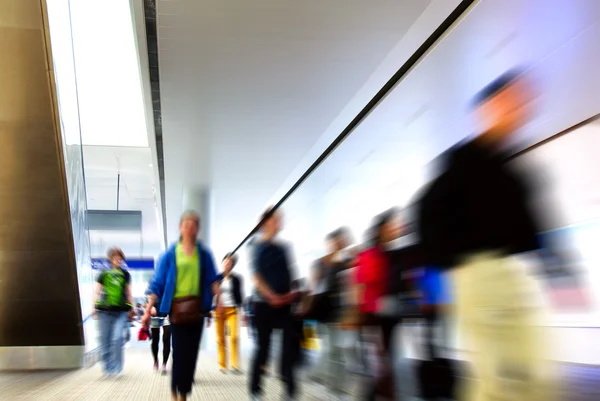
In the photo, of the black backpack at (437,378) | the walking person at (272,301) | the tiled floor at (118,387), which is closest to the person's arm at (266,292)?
the walking person at (272,301)

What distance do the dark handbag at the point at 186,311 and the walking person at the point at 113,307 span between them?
359 cm

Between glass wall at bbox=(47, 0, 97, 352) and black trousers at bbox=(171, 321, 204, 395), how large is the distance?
333cm

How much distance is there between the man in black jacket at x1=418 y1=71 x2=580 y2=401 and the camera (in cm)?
189

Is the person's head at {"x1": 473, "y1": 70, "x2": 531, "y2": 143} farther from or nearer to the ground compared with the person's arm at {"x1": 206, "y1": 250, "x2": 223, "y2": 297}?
farther from the ground

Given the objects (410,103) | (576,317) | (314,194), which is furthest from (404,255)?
(314,194)

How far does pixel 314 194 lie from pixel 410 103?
7.87m

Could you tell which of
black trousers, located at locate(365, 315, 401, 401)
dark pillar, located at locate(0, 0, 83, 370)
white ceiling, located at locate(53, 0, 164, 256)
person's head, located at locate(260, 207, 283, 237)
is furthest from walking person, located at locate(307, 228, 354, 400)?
white ceiling, located at locate(53, 0, 164, 256)

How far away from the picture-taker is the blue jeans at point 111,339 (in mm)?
7281

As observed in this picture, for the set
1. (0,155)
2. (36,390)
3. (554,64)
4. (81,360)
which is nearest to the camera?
(36,390)

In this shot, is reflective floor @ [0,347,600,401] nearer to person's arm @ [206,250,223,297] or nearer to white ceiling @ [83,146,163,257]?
person's arm @ [206,250,223,297]

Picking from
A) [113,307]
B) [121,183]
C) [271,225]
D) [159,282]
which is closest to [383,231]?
[271,225]

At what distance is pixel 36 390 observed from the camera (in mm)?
5660

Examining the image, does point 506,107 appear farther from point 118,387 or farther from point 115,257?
point 115,257

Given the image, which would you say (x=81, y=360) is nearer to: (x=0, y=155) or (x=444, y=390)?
(x=0, y=155)
